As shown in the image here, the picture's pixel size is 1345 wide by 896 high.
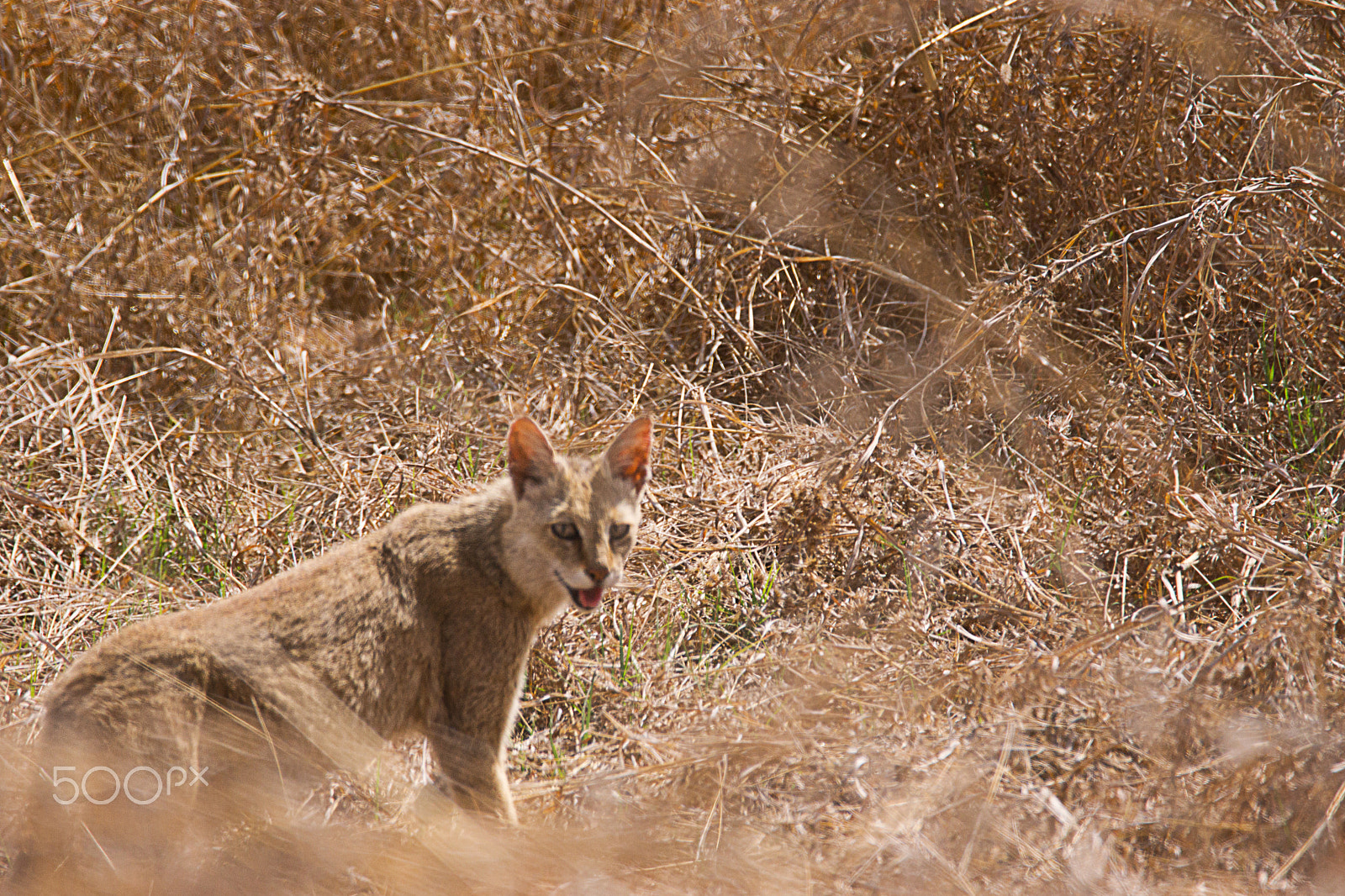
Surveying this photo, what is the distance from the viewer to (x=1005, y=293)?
183 inches

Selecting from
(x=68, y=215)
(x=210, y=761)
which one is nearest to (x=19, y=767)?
(x=210, y=761)

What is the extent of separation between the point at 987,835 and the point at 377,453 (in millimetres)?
3059

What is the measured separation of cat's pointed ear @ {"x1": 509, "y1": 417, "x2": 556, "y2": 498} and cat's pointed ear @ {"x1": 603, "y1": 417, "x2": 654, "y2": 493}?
212mm

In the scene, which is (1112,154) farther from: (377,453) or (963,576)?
(377,453)

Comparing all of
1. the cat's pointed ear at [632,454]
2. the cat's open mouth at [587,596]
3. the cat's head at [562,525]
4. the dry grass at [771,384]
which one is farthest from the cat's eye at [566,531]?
the dry grass at [771,384]

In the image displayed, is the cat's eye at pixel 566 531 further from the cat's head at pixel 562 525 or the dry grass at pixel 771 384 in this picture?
the dry grass at pixel 771 384

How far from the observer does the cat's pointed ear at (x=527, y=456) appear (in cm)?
329

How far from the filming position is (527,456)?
10.9 feet

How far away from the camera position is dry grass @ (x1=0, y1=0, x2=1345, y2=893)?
3.12 m

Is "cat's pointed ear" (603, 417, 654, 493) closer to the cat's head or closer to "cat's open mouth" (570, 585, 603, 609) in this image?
the cat's head

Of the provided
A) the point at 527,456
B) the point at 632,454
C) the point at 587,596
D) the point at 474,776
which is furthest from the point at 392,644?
the point at 632,454

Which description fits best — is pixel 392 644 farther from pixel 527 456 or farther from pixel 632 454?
pixel 632 454

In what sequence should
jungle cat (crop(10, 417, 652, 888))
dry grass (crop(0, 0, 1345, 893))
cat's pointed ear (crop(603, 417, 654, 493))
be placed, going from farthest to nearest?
cat's pointed ear (crop(603, 417, 654, 493)) → dry grass (crop(0, 0, 1345, 893)) → jungle cat (crop(10, 417, 652, 888))

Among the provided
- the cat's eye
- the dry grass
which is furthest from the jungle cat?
the dry grass
